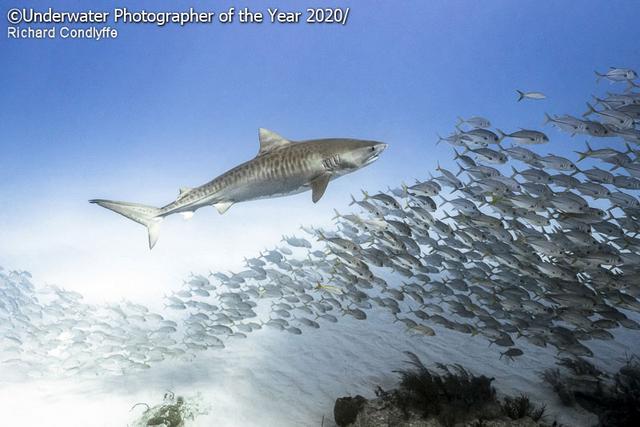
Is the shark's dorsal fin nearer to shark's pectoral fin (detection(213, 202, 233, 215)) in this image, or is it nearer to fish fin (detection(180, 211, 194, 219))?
shark's pectoral fin (detection(213, 202, 233, 215))

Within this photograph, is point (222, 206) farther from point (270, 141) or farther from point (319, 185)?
point (319, 185)

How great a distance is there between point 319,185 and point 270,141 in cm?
98

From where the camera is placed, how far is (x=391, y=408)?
18.0ft

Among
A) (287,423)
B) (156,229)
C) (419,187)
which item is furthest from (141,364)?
(419,187)

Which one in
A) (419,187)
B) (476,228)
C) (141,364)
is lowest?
(141,364)

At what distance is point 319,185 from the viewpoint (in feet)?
14.1

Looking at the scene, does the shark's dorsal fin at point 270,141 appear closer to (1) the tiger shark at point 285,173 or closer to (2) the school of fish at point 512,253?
(1) the tiger shark at point 285,173

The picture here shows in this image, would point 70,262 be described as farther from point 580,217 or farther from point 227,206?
point 580,217

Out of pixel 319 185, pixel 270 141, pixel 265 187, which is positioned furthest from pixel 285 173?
pixel 270 141

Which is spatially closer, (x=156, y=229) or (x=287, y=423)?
(x=156, y=229)

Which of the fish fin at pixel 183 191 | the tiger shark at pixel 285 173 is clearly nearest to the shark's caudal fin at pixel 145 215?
the tiger shark at pixel 285 173

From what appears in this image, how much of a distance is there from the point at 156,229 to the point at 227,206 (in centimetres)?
111

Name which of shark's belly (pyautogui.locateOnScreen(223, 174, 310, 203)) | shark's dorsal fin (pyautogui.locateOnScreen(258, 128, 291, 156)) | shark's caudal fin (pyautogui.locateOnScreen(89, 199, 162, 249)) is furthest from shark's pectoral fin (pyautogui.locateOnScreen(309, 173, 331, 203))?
shark's caudal fin (pyautogui.locateOnScreen(89, 199, 162, 249))

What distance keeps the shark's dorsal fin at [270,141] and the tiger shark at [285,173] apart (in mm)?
121
